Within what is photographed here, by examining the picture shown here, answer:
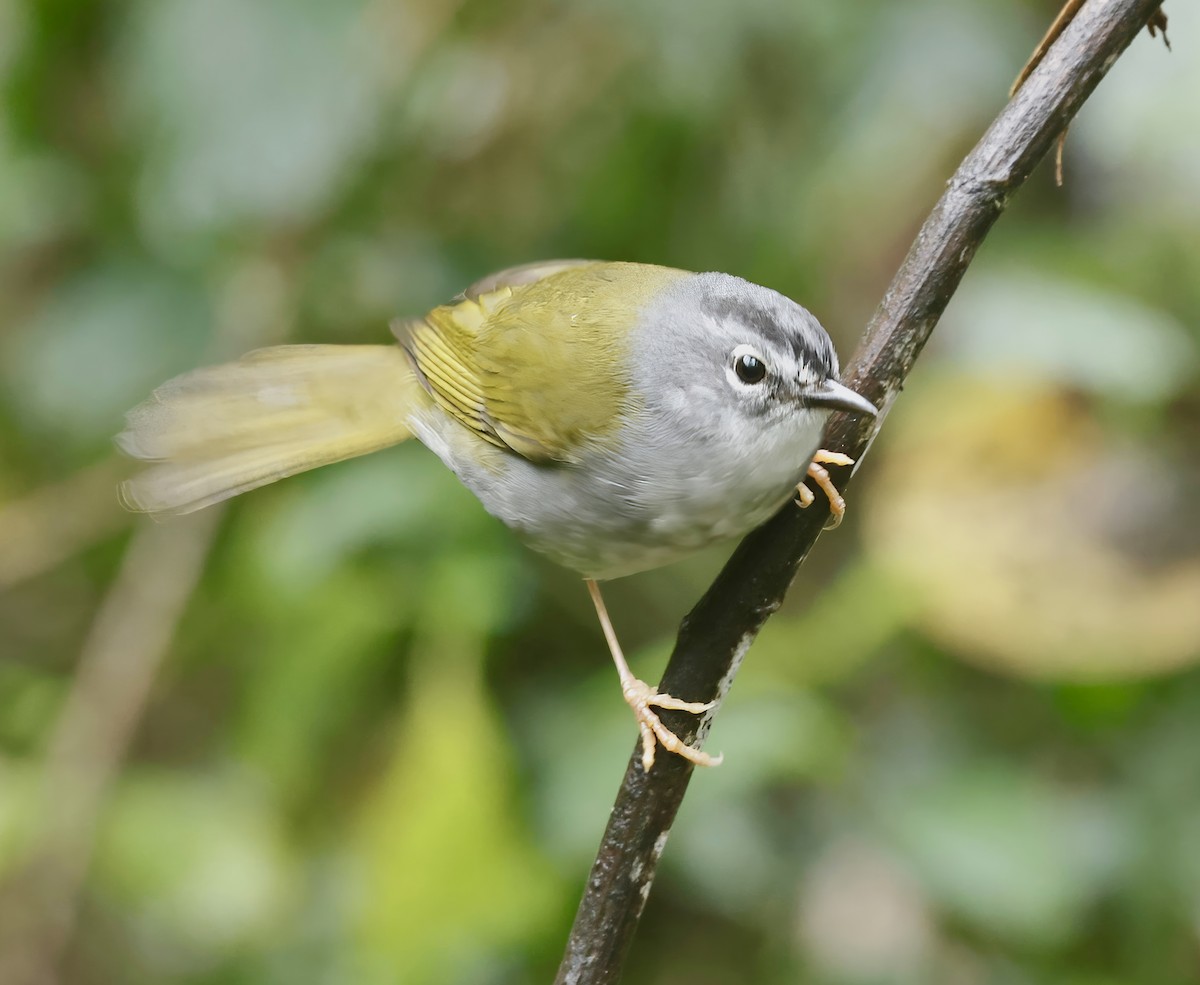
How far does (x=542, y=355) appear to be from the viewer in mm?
2354

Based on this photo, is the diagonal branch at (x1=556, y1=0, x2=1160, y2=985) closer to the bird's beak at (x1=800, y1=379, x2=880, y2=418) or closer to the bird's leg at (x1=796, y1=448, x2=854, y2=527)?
the bird's beak at (x1=800, y1=379, x2=880, y2=418)

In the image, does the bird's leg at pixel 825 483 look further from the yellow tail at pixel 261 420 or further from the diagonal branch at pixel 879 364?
the yellow tail at pixel 261 420

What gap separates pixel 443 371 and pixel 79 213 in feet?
5.96

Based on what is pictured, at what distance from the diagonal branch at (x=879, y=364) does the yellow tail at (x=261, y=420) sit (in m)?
1.18

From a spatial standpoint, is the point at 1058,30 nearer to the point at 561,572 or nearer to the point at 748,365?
the point at 748,365

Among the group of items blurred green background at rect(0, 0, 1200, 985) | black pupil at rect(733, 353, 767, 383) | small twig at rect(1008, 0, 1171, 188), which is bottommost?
blurred green background at rect(0, 0, 1200, 985)

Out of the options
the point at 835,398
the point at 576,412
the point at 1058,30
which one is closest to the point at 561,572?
the point at 576,412

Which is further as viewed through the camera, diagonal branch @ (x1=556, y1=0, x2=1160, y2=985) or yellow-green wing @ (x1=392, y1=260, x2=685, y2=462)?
yellow-green wing @ (x1=392, y1=260, x2=685, y2=462)

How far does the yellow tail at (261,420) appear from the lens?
248 centimetres

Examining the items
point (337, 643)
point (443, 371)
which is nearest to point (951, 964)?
point (337, 643)

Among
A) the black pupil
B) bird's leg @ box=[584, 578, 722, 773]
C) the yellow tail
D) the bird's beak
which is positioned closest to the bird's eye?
the black pupil

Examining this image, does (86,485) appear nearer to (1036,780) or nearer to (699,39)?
(699,39)

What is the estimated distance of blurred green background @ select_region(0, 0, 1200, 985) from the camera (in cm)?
271

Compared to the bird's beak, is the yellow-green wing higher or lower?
lower
